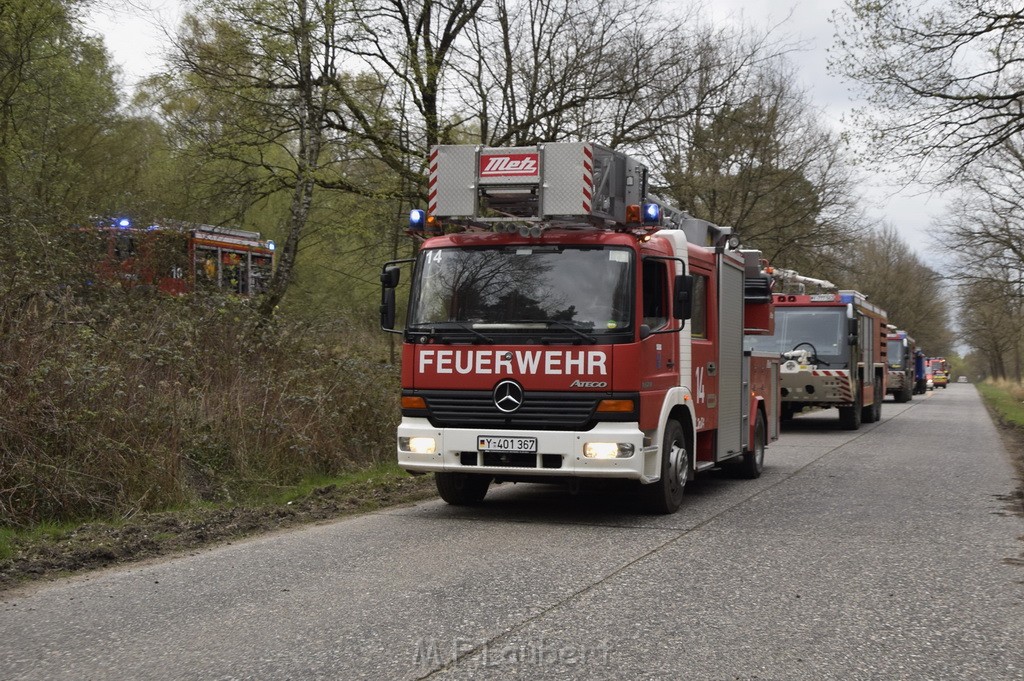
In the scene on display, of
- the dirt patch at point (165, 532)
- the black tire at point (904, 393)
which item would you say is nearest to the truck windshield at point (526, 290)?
the dirt patch at point (165, 532)

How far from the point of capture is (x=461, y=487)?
9.80m

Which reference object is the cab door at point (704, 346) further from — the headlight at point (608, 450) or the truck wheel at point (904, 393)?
the truck wheel at point (904, 393)

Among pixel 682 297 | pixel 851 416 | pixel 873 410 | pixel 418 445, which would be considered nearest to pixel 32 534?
pixel 418 445

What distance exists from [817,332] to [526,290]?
13.7m

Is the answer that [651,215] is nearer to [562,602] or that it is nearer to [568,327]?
[568,327]

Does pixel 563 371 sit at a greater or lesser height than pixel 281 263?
lesser

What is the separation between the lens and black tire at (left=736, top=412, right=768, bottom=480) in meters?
12.5

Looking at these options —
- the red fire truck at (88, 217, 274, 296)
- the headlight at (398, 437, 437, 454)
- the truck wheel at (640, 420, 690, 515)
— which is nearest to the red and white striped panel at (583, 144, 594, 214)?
the truck wheel at (640, 420, 690, 515)

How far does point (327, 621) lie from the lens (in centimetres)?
545

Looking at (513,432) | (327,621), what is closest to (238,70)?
(513,432)

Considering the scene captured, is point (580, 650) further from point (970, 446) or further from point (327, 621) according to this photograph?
point (970, 446)

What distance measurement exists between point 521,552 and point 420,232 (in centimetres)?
336

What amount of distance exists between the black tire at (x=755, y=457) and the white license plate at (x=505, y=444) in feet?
15.1

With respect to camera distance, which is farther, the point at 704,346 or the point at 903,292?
the point at 903,292
